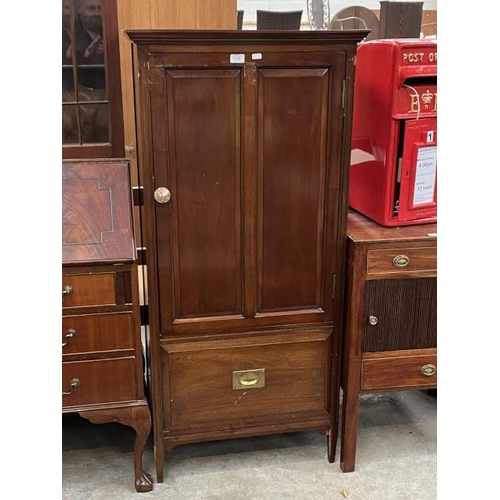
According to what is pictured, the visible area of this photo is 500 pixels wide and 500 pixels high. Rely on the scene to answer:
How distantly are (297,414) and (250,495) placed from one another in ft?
0.94

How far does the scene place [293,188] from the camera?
1704mm

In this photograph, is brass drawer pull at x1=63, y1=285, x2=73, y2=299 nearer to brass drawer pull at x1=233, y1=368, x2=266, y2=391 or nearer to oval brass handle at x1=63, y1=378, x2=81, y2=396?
oval brass handle at x1=63, y1=378, x2=81, y2=396

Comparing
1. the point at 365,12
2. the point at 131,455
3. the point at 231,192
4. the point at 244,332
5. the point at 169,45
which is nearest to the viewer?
the point at 169,45

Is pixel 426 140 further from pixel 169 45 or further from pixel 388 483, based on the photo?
pixel 388 483

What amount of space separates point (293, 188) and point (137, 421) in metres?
0.84

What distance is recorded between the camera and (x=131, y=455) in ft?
6.60

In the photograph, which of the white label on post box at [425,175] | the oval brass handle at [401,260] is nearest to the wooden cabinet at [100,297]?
the oval brass handle at [401,260]

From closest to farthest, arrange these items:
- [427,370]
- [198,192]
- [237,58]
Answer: [237,58], [198,192], [427,370]

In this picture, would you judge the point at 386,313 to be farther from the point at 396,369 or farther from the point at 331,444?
the point at 331,444

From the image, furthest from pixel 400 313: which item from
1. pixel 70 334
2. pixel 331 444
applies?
pixel 70 334

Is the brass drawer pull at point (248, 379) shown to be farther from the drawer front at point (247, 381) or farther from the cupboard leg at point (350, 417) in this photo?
the cupboard leg at point (350, 417)

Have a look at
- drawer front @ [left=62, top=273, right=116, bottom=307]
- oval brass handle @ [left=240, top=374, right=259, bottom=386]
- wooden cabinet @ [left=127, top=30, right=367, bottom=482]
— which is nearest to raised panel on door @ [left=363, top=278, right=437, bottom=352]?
wooden cabinet @ [left=127, top=30, right=367, bottom=482]
